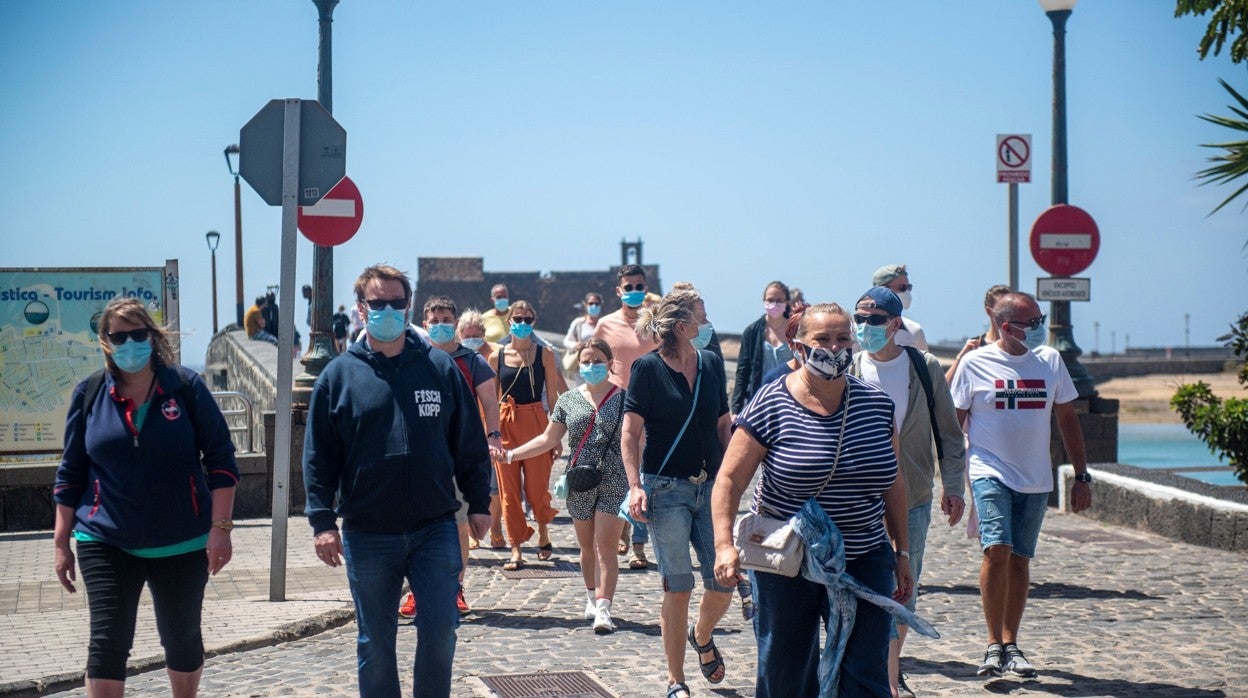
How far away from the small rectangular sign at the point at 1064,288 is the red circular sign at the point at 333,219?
718cm

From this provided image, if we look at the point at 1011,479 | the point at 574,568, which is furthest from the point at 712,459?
the point at 574,568

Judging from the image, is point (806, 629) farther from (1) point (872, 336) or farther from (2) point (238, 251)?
(2) point (238, 251)

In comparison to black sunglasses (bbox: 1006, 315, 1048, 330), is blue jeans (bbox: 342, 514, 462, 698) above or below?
below

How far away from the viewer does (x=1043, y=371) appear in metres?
7.54

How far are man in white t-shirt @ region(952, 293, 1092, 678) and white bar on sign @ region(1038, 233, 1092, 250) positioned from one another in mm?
7380

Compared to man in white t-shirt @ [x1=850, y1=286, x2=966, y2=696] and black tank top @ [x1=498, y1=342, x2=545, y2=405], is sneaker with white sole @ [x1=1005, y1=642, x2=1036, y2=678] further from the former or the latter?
black tank top @ [x1=498, y1=342, x2=545, y2=405]

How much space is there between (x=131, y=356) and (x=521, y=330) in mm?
5920

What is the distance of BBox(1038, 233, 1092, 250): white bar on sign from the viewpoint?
1468 cm

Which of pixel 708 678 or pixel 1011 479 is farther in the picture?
pixel 1011 479

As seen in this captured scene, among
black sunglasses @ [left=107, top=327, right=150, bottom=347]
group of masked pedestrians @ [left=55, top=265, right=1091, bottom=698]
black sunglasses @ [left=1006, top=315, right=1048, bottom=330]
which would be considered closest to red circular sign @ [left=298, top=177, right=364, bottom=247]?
group of masked pedestrians @ [left=55, top=265, right=1091, bottom=698]

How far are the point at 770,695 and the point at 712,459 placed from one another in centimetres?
204

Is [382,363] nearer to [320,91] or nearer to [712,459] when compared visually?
[712,459]

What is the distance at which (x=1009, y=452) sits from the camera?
7441 mm

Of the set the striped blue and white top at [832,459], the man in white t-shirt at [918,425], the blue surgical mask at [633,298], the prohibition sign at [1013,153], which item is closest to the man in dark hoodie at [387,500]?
the striped blue and white top at [832,459]
